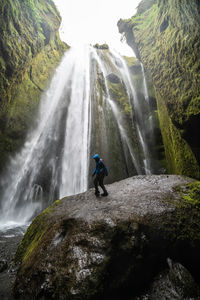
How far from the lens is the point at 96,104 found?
12.8 metres

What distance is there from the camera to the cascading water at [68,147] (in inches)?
361

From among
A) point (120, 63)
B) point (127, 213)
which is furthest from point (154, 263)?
point (120, 63)

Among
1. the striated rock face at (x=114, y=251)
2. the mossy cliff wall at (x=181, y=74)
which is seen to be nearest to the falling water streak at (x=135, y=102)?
the mossy cliff wall at (x=181, y=74)

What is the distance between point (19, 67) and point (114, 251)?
38.6 feet

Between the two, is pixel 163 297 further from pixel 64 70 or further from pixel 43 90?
pixel 64 70

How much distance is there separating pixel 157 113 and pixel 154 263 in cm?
1169

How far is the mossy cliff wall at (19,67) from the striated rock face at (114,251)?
322 inches

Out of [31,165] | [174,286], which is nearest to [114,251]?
[174,286]

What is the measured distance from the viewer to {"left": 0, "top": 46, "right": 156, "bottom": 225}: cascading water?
9.17 meters

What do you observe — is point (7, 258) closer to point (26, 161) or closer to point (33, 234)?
point (33, 234)

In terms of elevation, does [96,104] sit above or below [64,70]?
below

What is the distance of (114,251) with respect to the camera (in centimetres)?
250

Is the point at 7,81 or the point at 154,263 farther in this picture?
the point at 7,81

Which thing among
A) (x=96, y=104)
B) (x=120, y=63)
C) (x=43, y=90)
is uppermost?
(x=120, y=63)
